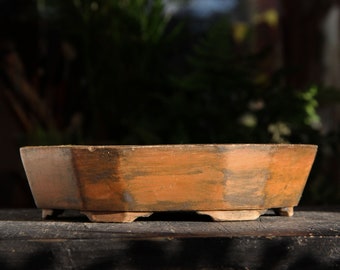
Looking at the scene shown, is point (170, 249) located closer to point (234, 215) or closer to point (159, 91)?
point (234, 215)

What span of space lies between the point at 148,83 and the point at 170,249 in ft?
7.46

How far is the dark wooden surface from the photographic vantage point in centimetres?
138

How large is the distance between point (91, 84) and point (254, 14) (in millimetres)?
2717

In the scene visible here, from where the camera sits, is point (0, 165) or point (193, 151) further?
point (0, 165)

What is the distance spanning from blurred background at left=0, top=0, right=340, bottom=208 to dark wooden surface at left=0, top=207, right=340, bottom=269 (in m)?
1.73

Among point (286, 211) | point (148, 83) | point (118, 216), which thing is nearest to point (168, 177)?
point (118, 216)

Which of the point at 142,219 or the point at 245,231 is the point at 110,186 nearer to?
the point at 142,219

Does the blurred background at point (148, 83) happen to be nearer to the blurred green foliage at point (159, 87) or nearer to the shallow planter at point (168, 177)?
the blurred green foliage at point (159, 87)

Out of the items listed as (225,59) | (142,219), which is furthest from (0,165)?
(142,219)

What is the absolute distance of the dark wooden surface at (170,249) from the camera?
1.38 metres

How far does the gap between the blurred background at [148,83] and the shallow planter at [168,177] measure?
149cm

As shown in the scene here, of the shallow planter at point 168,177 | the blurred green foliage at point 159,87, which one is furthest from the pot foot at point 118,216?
the blurred green foliage at point 159,87

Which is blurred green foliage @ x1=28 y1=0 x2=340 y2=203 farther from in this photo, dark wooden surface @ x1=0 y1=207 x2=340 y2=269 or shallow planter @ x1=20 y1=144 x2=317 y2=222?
dark wooden surface @ x1=0 y1=207 x2=340 y2=269

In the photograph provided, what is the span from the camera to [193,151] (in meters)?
1.57
